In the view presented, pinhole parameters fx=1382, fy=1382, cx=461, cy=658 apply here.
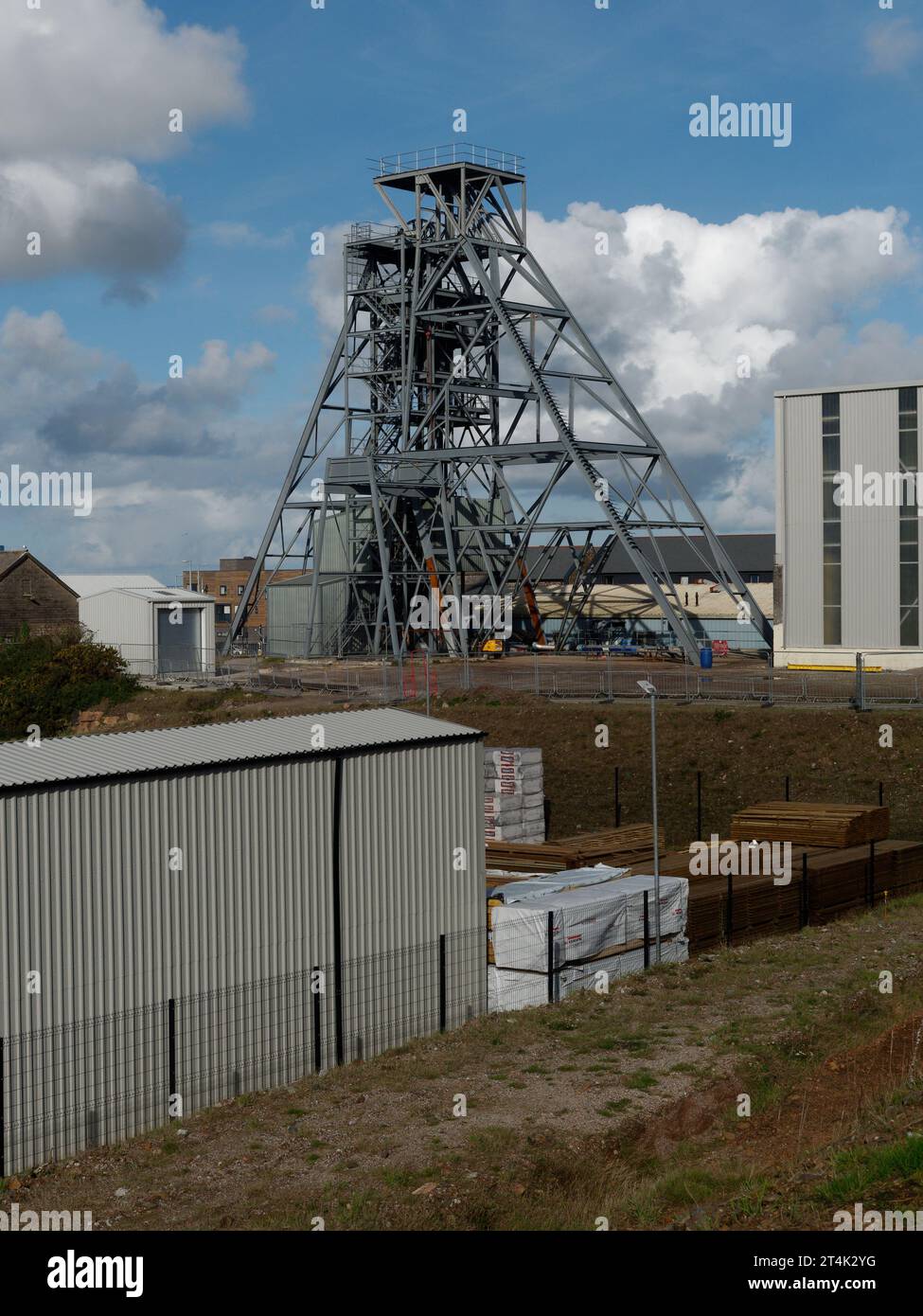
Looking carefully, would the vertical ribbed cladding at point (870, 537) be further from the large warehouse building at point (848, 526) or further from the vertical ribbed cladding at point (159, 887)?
the vertical ribbed cladding at point (159, 887)

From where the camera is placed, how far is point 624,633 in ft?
233

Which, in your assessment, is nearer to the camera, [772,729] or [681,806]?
[681,806]

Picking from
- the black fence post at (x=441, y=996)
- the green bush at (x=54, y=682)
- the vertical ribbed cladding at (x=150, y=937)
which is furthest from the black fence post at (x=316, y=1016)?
Result: the green bush at (x=54, y=682)

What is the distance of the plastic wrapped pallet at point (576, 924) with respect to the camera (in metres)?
19.1

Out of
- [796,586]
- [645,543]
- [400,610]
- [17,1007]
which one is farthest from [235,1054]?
[645,543]

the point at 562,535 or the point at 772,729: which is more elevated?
the point at 562,535

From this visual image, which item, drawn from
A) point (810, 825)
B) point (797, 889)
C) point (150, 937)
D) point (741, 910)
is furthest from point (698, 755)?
point (150, 937)

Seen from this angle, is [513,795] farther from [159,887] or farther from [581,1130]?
[581,1130]

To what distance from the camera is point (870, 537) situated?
5500 cm

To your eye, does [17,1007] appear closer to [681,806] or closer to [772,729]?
[681,806]

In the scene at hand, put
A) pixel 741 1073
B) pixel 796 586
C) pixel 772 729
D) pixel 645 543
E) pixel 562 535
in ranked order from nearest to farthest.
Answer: pixel 741 1073
pixel 772 729
pixel 796 586
pixel 562 535
pixel 645 543

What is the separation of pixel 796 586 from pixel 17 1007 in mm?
46473

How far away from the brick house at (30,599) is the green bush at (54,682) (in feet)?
33.8

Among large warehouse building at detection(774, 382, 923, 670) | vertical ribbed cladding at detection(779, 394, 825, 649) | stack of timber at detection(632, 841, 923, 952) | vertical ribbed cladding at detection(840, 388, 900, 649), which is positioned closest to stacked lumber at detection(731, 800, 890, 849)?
stack of timber at detection(632, 841, 923, 952)
